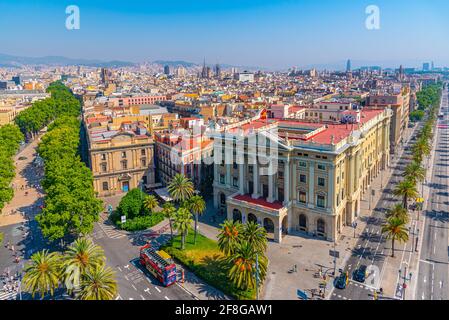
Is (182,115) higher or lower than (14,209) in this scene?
higher

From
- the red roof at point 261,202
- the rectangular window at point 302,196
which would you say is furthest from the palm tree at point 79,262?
the rectangular window at point 302,196

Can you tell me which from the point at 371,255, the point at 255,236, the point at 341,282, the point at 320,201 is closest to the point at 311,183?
the point at 320,201

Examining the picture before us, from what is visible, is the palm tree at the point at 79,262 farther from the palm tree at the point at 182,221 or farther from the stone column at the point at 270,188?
the stone column at the point at 270,188

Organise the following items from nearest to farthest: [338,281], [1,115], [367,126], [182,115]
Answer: [338,281] < [367,126] < [182,115] < [1,115]

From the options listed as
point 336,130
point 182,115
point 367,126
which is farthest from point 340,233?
point 182,115

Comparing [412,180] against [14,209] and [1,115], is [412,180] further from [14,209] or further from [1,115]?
[1,115]

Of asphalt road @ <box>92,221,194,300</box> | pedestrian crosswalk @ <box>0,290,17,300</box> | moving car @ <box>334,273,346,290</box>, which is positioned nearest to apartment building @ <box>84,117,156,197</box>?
asphalt road @ <box>92,221,194,300</box>

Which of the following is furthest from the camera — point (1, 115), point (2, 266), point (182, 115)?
point (1, 115)
